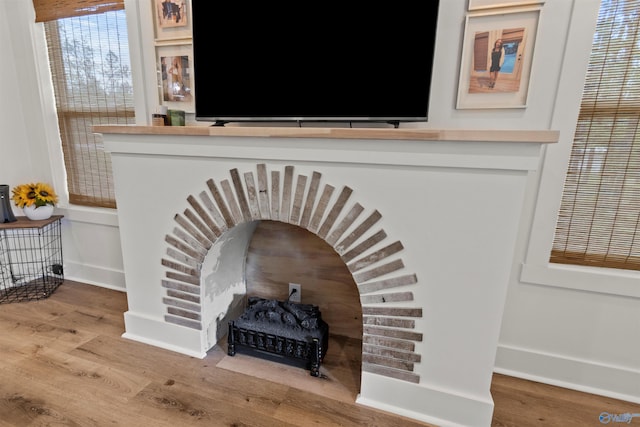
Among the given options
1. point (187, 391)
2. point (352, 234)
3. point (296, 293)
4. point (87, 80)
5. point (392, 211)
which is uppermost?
point (87, 80)

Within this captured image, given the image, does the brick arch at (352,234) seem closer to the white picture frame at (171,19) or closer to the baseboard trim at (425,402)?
the baseboard trim at (425,402)

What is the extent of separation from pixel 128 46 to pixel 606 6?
99.0 inches

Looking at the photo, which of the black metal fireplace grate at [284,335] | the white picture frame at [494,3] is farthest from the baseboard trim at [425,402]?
the white picture frame at [494,3]

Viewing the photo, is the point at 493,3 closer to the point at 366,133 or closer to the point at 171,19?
the point at 366,133

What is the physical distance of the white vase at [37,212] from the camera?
98.7 inches

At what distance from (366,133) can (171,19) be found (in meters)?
1.47

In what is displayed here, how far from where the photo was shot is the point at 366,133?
52.7 inches

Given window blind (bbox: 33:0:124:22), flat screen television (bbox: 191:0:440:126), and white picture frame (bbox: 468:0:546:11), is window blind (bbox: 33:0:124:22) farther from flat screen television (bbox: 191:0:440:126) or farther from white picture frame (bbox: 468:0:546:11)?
white picture frame (bbox: 468:0:546:11)

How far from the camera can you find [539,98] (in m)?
1.54

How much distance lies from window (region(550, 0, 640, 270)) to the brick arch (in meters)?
0.86

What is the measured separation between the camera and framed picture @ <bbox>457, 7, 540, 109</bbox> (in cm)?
150

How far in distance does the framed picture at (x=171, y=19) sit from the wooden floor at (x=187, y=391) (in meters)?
1.82

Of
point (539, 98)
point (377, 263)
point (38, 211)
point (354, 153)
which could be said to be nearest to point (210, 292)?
point (377, 263)

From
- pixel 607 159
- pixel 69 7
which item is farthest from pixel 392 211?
pixel 69 7
